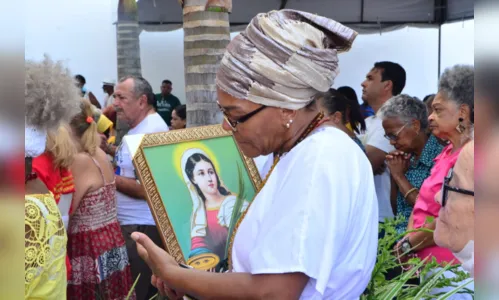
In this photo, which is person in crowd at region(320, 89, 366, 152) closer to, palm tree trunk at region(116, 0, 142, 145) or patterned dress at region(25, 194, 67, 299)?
patterned dress at region(25, 194, 67, 299)

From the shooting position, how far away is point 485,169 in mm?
879

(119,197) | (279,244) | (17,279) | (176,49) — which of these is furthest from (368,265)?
(176,49)

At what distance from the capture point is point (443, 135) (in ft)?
12.3

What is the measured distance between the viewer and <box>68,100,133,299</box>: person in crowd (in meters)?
4.32

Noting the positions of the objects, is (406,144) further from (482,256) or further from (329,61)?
(482,256)

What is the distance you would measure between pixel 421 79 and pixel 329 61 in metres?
11.0

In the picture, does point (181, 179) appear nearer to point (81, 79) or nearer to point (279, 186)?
point (279, 186)

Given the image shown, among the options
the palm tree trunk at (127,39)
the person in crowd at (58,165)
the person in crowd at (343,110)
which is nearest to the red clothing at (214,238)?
the person in crowd at (58,165)

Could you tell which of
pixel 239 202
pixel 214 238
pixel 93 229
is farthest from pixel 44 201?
pixel 93 229

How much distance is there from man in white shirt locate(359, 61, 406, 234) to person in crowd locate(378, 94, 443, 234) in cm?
15

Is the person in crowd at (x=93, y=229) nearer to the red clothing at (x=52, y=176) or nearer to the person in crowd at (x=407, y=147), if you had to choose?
the red clothing at (x=52, y=176)

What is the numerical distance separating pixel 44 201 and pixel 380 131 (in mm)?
3407

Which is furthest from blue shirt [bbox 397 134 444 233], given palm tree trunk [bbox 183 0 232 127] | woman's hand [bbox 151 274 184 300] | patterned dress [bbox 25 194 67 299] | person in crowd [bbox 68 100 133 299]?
woman's hand [bbox 151 274 184 300]

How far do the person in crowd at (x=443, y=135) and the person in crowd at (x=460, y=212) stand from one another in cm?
68
